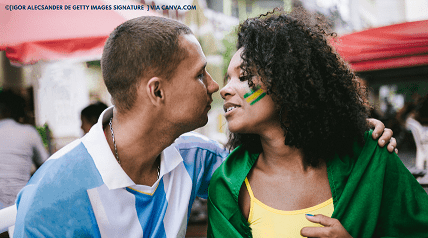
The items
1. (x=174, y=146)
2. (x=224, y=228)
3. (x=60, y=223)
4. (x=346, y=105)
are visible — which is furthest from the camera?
(x=174, y=146)

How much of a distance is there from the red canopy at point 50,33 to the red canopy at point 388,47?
2.72 meters

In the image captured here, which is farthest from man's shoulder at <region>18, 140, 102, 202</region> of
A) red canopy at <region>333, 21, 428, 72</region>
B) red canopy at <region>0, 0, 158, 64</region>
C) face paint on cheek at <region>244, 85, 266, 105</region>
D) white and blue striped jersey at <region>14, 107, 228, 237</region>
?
red canopy at <region>333, 21, 428, 72</region>

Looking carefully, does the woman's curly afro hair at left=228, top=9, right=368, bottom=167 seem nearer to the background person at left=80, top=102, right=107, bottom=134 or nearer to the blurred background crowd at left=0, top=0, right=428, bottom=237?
the blurred background crowd at left=0, top=0, right=428, bottom=237

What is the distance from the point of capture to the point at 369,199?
1.60 m

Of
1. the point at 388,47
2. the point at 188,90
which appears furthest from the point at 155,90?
the point at 388,47

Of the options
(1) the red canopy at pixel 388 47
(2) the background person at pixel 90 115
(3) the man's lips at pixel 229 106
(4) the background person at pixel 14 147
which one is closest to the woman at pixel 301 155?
(3) the man's lips at pixel 229 106

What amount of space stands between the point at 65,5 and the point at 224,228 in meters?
3.02

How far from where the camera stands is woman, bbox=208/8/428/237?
162 cm

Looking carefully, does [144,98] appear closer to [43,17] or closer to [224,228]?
[224,228]

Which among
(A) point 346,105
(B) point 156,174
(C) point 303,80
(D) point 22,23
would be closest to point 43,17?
(D) point 22,23

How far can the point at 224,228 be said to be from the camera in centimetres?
172

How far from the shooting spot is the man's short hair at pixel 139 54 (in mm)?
1729

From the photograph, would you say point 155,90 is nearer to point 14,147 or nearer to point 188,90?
point 188,90

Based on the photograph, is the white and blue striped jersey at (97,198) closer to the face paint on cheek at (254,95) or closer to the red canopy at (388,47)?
the face paint on cheek at (254,95)
